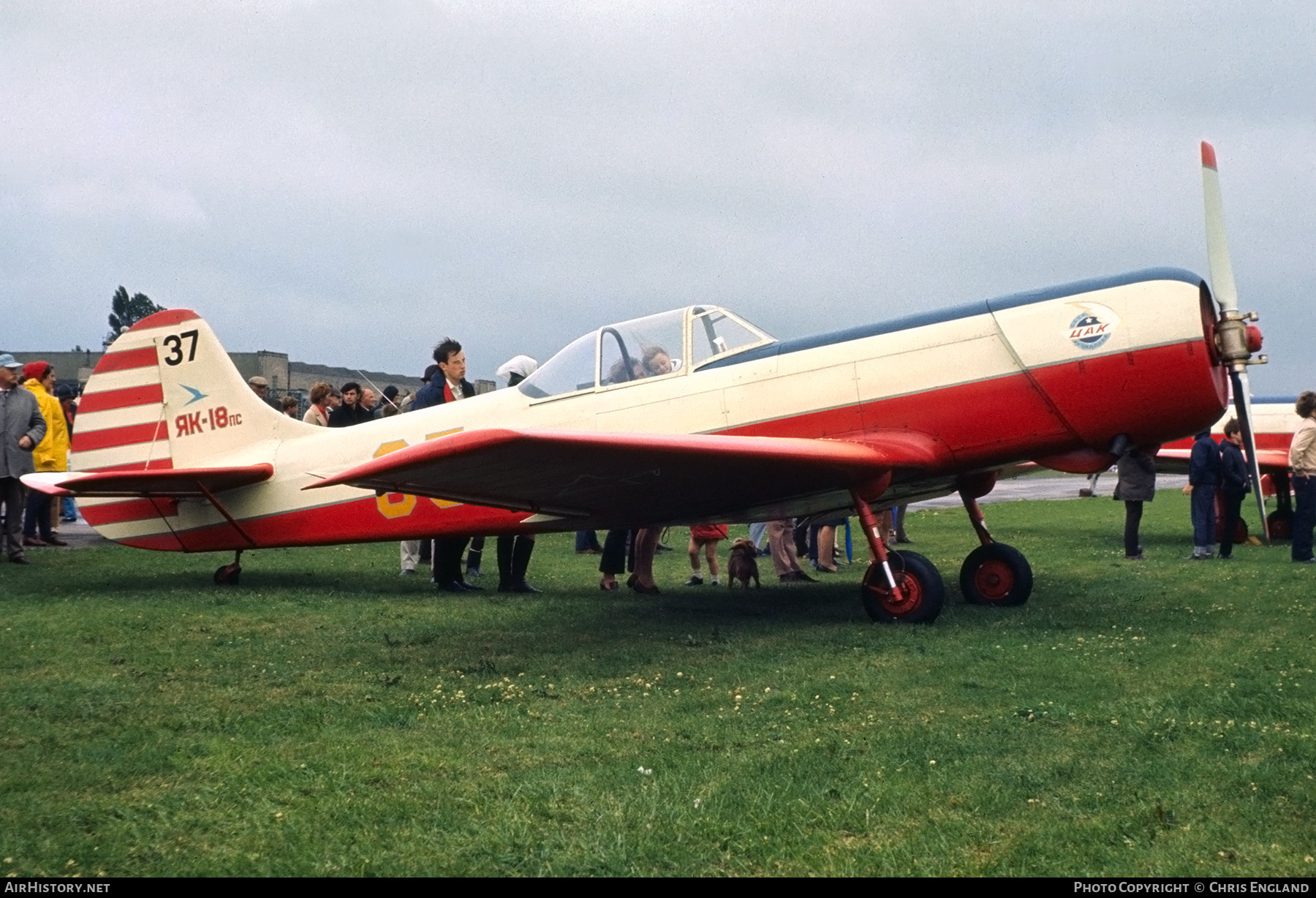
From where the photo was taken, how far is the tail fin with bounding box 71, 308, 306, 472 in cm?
1041

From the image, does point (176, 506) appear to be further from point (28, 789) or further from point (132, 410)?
point (28, 789)

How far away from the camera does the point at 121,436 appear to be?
34.4 ft

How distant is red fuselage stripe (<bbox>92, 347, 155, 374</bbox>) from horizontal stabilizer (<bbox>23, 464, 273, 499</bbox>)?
101cm

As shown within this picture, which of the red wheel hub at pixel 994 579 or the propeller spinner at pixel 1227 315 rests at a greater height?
the propeller spinner at pixel 1227 315

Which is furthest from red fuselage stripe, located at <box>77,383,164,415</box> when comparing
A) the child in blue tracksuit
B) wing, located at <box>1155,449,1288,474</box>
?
wing, located at <box>1155,449,1288,474</box>

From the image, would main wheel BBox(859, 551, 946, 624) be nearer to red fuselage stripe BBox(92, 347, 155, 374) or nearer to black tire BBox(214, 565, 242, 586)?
black tire BBox(214, 565, 242, 586)

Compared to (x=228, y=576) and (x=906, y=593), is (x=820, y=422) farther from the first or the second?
(x=228, y=576)

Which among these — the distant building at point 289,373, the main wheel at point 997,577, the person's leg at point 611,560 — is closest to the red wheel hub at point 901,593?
the main wheel at point 997,577

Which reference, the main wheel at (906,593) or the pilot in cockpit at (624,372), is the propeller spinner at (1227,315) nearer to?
the main wheel at (906,593)

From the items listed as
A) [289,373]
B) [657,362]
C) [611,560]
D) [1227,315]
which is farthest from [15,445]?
[289,373]

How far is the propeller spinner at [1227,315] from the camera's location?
7719 mm

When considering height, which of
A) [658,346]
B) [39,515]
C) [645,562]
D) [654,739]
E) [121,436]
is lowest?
[654,739]

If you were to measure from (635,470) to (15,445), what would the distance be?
24.6ft

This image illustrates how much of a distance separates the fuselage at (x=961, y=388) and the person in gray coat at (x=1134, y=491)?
479cm
